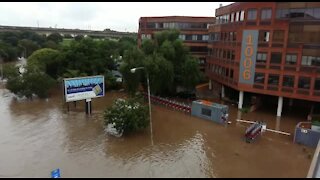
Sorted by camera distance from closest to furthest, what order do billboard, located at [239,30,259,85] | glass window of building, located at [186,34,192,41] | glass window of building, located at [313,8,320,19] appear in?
1. glass window of building, located at [313,8,320,19]
2. billboard, located at [239,30,259,85]
3. glass window of building, located at [186,34,192,41]

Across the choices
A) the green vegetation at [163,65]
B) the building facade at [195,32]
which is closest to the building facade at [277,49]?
the green vegetation at [163,65]

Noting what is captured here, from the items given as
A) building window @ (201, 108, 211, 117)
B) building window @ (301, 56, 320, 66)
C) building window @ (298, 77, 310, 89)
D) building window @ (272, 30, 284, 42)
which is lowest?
building window @ (201, 108, 211, 117)

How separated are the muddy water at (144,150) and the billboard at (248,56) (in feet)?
21.3

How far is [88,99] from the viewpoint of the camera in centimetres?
3666

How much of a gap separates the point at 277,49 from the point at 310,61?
12.6ft

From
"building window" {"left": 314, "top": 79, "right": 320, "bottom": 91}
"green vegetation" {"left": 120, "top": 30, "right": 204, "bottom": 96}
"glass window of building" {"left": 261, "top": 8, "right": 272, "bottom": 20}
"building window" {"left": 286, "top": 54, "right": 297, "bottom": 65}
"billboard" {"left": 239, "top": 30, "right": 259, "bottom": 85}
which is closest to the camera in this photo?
"building window" {"left": 314, "top": 79, "right": 320, "bottom": 91}

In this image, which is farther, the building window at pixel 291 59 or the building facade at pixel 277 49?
the building window at pixel 291 59

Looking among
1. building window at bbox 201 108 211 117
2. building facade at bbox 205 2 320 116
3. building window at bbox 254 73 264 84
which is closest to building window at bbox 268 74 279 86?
building facade at bbox 205 2 320 116

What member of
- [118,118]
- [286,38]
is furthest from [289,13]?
[118,118]

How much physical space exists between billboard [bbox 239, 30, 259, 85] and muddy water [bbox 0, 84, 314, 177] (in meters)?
6.49

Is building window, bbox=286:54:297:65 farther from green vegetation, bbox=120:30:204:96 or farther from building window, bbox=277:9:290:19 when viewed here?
green vegetation, bbox=120:30:204:96

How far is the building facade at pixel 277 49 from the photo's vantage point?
34875 millimetres

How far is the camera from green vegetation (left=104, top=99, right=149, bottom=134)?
29.0m

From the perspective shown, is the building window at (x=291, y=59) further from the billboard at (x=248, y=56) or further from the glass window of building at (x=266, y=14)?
the glass window of building at (x=266, y=14)
